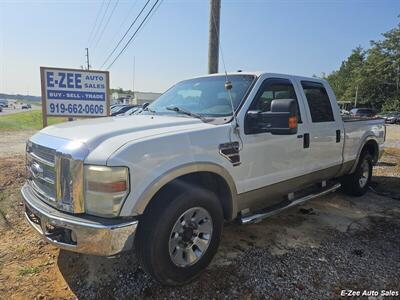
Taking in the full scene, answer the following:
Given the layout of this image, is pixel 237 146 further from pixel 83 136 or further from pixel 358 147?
pixel 358 147

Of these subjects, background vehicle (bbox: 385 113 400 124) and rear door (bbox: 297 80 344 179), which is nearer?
rear door (bbox: 297 80 344 179)

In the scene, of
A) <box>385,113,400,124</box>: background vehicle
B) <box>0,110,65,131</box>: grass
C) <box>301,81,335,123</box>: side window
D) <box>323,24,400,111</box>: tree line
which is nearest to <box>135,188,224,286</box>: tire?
<box>301,81,335,123</box>: side window

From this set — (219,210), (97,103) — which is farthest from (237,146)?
(97,103)

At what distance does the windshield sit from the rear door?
1088 mm

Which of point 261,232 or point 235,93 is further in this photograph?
point 261,232

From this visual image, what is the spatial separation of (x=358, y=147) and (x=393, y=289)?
298 centimetres

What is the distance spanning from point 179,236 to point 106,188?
87 cm

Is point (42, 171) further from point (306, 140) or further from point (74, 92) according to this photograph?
point (74, 92)

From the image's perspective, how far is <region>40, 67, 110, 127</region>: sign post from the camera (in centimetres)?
736

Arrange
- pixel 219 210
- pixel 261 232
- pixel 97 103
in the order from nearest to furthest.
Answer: pixel 219 210 < pixel 261 232 < pixel 97 103

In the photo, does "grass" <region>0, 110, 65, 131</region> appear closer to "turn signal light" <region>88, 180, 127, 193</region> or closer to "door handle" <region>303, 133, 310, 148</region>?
"door handle" <region>303, 133, 310, 148</region>

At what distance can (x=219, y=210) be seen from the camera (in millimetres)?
3188

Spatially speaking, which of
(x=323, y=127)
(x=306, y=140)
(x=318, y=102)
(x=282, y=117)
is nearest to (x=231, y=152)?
(x=282, y=117)

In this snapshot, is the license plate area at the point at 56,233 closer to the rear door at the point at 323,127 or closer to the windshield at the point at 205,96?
the windshield at the point at 205,96
